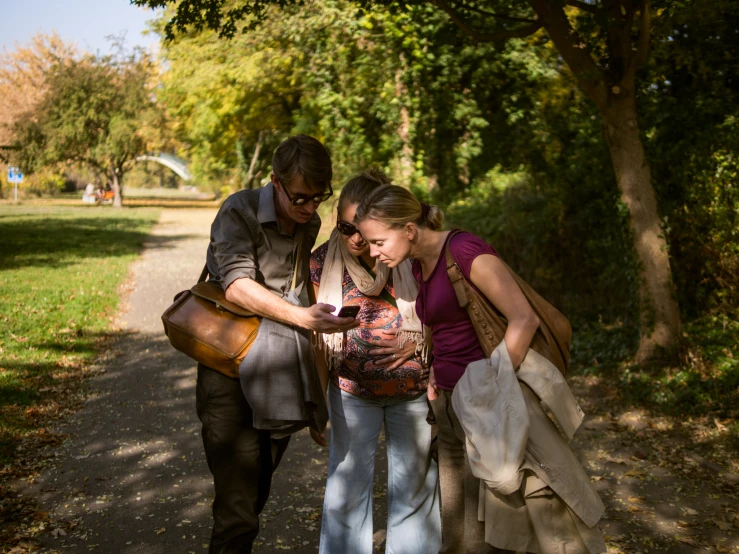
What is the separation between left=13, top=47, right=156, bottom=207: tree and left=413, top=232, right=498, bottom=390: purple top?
139 ft

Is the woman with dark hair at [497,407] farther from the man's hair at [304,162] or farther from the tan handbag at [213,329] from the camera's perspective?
the tan handbag at [213,329]

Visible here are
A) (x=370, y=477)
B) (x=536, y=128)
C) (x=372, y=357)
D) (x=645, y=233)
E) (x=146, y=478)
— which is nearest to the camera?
(x=372, y=357)

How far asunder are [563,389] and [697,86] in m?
6.74

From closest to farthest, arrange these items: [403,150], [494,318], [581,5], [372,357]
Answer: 1. [494,318]
2. [372,357]
3. [581,5]
4. [403,150]

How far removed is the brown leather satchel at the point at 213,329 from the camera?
300 cm

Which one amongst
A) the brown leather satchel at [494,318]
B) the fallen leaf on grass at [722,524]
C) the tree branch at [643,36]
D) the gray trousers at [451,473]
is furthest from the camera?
the tree branch at [643,36]

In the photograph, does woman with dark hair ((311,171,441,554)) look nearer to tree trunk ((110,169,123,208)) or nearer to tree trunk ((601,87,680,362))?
tree trunk ((601,87,680,362))

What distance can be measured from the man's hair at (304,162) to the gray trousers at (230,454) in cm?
86

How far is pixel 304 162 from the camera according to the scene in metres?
3.00

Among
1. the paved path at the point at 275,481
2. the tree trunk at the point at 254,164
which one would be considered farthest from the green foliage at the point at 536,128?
the tree trunk at the point at 254,164

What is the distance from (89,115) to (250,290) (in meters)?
43.5

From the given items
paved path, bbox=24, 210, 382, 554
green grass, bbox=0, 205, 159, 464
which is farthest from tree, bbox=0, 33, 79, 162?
paved path, bbox=24, 210, 382, 554

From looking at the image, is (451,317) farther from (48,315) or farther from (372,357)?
(48,315)

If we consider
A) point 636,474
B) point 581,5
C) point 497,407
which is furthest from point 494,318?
point 581,5
